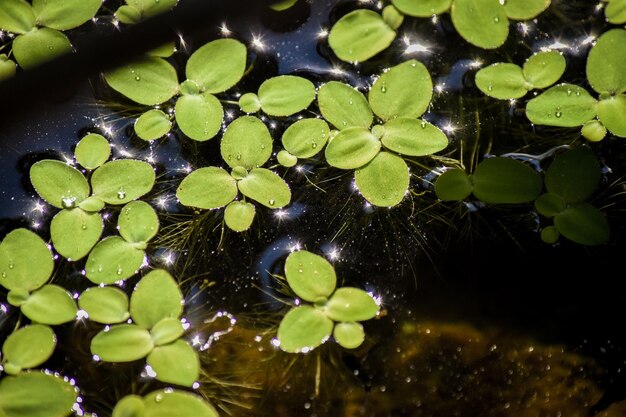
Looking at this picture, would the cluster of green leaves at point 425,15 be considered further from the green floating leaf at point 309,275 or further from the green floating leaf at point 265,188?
the green floating leaf at point 309,275

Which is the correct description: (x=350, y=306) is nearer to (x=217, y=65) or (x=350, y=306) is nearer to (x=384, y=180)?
(x=384, y=180)

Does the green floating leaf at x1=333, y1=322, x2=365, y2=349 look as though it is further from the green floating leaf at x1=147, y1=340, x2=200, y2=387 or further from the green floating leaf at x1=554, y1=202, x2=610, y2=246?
the green floating leaf at x1=554, y1=202, x2=610, y2=246

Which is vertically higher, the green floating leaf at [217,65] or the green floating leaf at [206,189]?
the green floating leaf at [217,65]

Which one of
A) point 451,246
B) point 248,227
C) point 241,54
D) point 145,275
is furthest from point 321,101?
point 145,275

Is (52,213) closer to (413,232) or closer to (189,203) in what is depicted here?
(189,203)

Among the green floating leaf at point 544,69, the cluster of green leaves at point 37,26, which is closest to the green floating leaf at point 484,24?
the green floating leaf at point 544,69

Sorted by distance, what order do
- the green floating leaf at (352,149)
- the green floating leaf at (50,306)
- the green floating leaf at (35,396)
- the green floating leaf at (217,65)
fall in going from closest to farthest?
the green floating leaf at (35,396), the green floating leaf at (50,306), the green floating leaf at (352,149), the green floating leaf at (217,65)

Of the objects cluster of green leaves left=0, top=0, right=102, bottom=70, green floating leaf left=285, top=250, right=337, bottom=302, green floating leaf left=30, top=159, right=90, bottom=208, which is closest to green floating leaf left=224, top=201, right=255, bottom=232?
green floating leaf left=285, top=250, right=337, bottom=302

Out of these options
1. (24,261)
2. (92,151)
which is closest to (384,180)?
(92,151)
